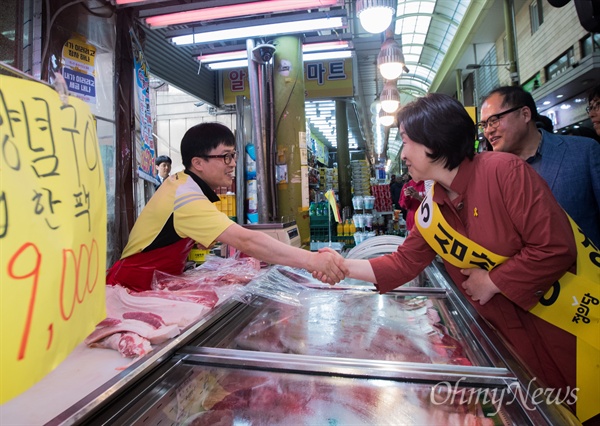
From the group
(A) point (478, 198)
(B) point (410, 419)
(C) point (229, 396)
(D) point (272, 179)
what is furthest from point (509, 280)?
(D) point (272, 179)

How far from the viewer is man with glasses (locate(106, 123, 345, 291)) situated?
6.28 feet

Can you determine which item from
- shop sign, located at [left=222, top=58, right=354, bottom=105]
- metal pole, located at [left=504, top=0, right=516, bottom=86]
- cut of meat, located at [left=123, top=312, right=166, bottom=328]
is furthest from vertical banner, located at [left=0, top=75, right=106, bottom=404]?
metal pole, located at [left=504, top=0, right=516, bottom=86]

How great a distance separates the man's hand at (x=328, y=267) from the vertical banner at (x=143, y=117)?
8.78ft

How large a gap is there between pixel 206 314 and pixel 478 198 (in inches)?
49.3

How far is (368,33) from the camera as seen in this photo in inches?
284

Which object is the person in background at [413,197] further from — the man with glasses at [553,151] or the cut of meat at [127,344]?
the cut of meat at [127,344]

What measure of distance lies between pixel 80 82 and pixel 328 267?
2.87 m

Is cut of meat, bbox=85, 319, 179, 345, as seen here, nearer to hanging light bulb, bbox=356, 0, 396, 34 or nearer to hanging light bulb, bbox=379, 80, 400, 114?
hanging light bulb, bbox=356, 0, 396, 34

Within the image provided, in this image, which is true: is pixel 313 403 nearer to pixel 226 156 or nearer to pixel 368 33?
pixel 226 156

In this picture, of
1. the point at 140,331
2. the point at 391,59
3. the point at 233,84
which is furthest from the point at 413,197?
the point at 233,84

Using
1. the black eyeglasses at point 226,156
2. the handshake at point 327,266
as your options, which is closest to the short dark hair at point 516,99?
the handshake at point 327,266

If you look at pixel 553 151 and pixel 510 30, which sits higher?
pixel 510 30

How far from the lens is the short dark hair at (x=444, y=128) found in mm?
1585

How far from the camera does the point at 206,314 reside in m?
1.62
